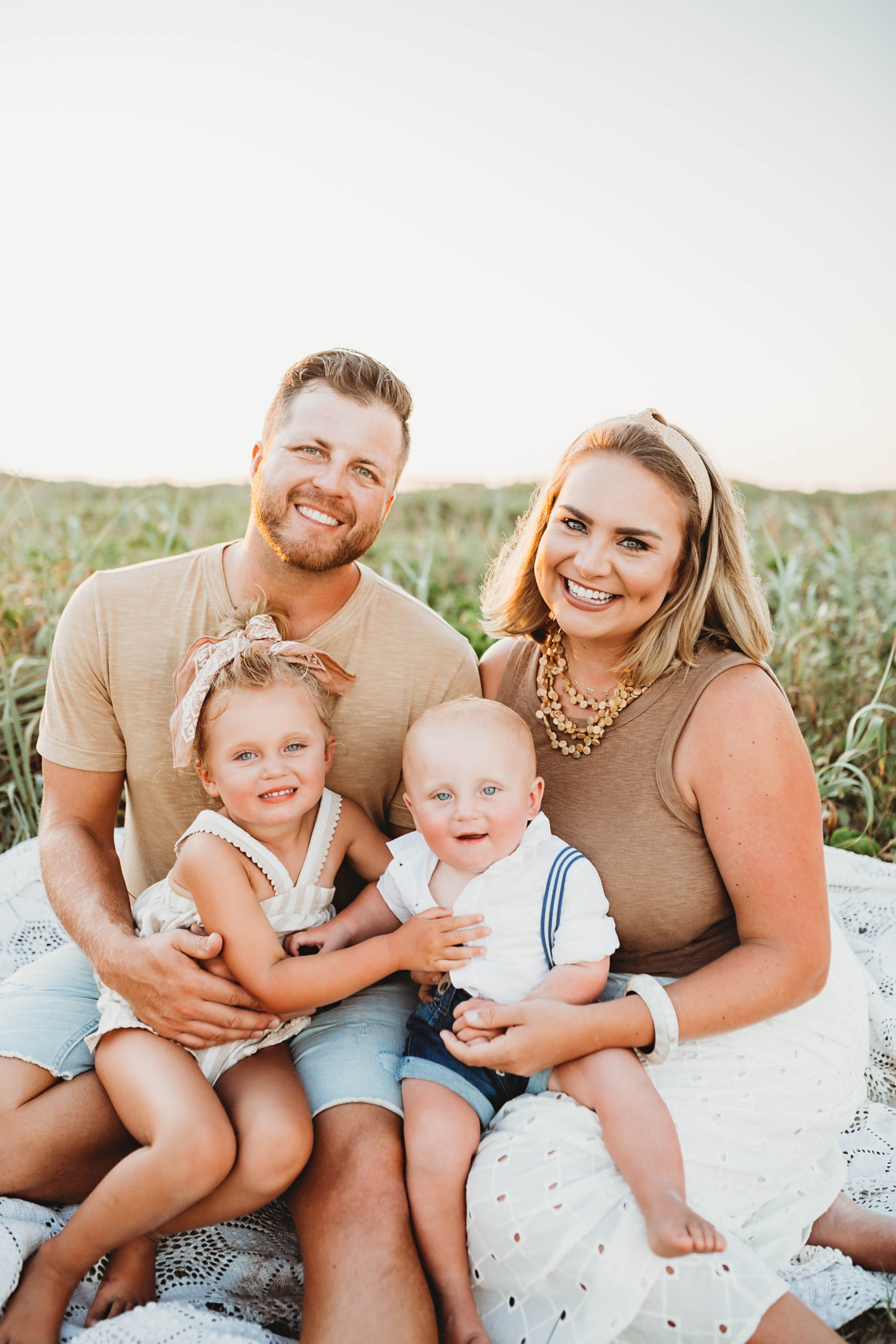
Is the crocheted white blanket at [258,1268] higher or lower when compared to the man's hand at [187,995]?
lower

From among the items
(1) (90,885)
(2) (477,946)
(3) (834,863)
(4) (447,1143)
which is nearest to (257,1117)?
(4) (447,1143)

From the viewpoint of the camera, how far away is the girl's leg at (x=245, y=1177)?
1949 millimetres

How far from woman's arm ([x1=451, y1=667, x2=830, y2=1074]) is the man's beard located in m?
1.14

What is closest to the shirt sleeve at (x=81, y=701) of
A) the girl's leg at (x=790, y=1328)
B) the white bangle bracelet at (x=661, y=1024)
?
the white bangle bracelet at (x=661, y=1024)

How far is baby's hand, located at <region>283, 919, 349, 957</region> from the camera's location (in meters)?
2.33

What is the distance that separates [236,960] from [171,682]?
903 millimetres

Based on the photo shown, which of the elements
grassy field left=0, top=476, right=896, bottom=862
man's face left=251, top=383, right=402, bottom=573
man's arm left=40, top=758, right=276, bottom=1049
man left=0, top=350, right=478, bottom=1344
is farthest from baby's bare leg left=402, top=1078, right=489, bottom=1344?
grassy field left=0, top=476, right=896, bottom=862

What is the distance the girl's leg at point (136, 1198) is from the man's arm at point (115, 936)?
19cm

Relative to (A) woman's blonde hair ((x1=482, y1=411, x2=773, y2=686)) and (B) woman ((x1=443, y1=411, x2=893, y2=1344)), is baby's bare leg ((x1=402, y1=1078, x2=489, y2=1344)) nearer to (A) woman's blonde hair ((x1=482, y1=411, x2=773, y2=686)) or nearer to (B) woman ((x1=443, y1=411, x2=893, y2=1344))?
(B) woman ((x1=443, y1=411, x2=893, y2=1344))

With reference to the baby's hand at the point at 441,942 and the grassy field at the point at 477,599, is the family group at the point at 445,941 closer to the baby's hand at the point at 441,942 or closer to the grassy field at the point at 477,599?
the baby's hand at the point at 441,942

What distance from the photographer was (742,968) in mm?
2170

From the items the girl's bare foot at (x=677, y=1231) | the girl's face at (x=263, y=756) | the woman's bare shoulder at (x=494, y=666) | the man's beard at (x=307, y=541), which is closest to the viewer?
the girl's bare foot at (x=677, y=1231)

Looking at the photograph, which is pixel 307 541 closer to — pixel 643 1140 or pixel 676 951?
pixel 676 951

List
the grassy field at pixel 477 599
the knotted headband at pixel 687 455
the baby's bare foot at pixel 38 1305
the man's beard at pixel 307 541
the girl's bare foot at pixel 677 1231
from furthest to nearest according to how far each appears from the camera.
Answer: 1. the grassy field at pixel 477 599
2. the man's beard at pixel 307 541
3. the knotted headband at pixel 687 455
4. the baby's bare foot at pixel 38 1305
5. the girl's bare foot at pixel 677 1231
